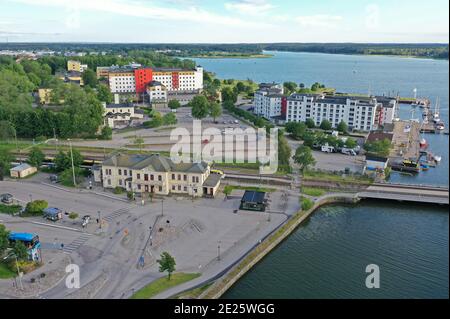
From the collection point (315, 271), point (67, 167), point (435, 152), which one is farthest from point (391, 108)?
point (67, 167)

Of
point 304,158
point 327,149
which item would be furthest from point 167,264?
point 327,149

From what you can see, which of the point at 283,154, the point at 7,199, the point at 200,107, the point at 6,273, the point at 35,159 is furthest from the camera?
the point at 200,107

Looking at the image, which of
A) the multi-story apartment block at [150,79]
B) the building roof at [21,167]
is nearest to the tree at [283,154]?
the building roof at [21,167]

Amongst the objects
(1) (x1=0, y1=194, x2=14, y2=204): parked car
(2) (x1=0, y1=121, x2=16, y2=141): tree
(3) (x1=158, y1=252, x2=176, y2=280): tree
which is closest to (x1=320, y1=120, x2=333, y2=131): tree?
(3) (x1=158, y1=252, x2=176, y2=280): tree

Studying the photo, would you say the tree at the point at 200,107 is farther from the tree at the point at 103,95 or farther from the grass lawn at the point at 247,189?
the grass lawn at the point at 247,189

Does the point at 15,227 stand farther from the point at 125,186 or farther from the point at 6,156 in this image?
the point at 6,156

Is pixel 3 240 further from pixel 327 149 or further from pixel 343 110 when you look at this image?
pixel 343 110

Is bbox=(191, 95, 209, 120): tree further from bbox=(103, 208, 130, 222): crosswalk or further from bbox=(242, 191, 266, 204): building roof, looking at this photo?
bbox=(103, 208, 130, 222): crosswalk
